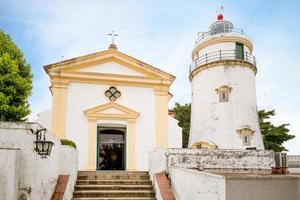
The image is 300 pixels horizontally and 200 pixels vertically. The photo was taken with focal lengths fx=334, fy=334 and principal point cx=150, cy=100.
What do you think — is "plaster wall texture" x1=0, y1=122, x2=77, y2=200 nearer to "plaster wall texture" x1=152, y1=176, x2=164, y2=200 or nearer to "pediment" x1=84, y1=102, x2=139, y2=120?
"plaster wall texture" x1=152, y1=176, x2=164, y2=200

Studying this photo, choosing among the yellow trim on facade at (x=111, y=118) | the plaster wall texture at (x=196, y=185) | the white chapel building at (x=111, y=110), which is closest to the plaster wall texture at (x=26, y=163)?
the plaster wall texture at (x=196, y=185)

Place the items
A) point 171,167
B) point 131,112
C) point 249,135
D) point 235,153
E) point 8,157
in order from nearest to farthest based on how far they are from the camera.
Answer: point 8,157 < point 171,167 < point 235,153 < point 131,112 < point 249,135

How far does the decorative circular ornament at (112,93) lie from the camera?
16.5m

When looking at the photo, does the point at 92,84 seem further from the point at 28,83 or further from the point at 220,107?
the point at 220,107

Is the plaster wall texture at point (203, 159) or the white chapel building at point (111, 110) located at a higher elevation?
the white chapel building at point (111, 110)

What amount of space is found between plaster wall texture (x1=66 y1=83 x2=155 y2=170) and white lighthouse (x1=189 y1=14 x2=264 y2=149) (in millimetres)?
7404

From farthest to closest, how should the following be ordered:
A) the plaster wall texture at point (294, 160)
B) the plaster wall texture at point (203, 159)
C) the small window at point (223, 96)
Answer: the small window at point (223, 96) < the plaster wall texture at point (294, 160) < the plaster wall texture at point (203, 159)

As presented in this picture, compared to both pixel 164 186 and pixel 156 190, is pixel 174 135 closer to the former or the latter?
pixel 156 190

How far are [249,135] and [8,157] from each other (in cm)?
1803

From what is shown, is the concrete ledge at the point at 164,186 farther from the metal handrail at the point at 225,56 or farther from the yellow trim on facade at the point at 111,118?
the metal handrail at the point at 225,56

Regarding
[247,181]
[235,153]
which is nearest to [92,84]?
[235,153]

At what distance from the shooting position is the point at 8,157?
290 inches

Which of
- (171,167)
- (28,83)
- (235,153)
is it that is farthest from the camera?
(28,83)

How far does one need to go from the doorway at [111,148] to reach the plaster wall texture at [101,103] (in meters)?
0.77
